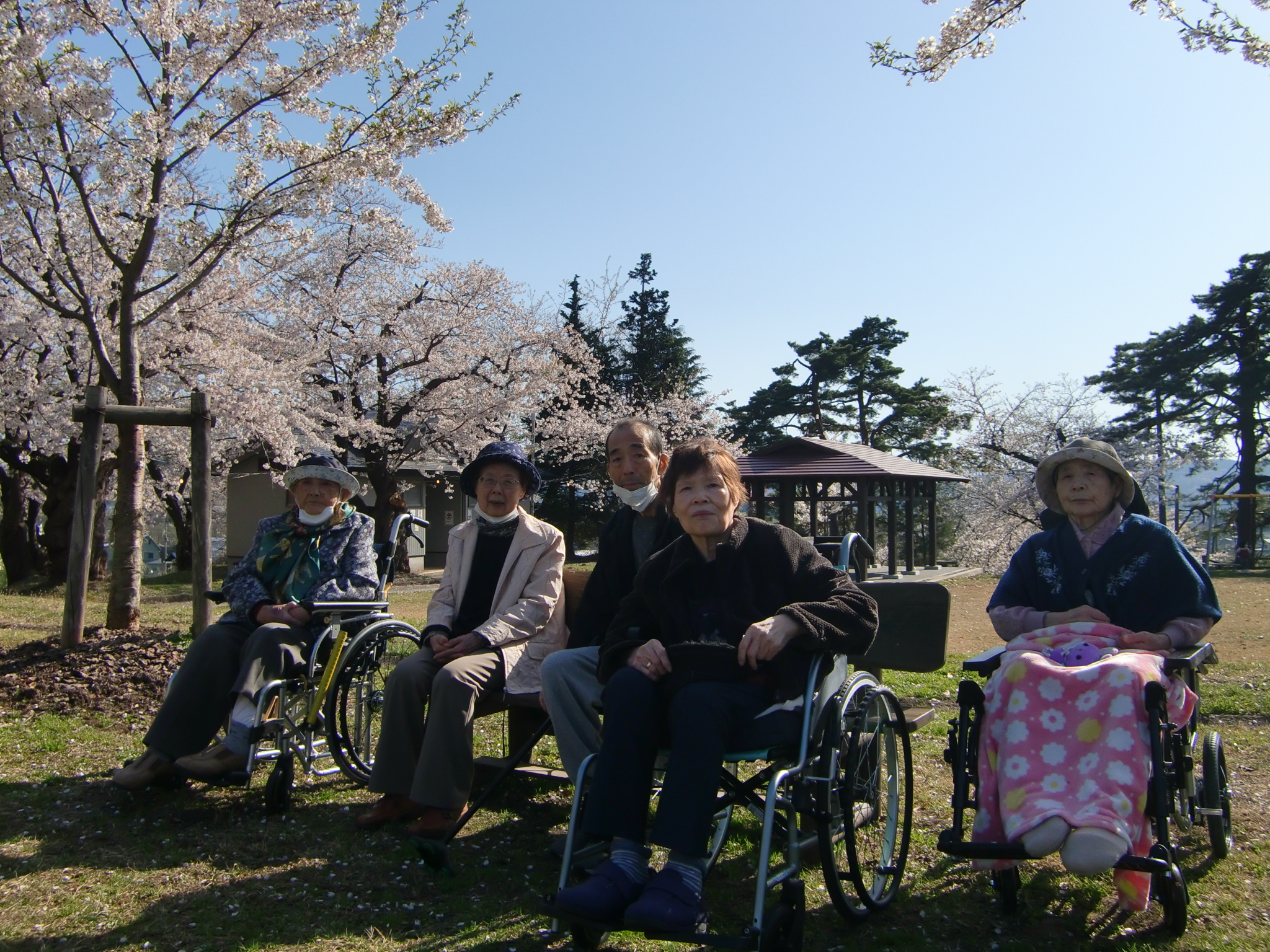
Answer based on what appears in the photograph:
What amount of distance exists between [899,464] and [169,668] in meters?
18.6

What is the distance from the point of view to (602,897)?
7.02 ft

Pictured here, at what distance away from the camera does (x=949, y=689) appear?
20.6 ft

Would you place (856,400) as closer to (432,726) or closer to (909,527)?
(909,527)

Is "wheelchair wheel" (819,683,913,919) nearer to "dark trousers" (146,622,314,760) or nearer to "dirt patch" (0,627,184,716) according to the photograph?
"dark trousers" (146,622,314,760)

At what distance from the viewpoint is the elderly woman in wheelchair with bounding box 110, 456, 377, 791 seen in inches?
135

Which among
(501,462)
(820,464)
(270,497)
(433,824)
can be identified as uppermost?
(820,464)

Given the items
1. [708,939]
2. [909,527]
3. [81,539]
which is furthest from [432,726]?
[909,527]

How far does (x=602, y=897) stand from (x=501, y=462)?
6.21 ft

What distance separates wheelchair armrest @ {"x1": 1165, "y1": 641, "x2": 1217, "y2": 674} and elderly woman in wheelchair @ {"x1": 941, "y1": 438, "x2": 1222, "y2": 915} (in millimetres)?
17

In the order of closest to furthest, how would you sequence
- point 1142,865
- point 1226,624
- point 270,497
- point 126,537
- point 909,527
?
point 1142,865
point 126,537
point 1226,624
point 909,527
point 270,497

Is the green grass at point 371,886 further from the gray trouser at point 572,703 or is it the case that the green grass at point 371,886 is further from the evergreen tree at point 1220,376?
the evergreen tree at point 1220,376

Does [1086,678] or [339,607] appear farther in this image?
[339,607]

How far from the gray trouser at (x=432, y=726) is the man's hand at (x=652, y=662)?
32.6 inches

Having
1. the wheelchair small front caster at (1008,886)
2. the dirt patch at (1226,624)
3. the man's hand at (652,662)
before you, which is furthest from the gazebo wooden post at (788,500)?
the man's hand at (652,662)
